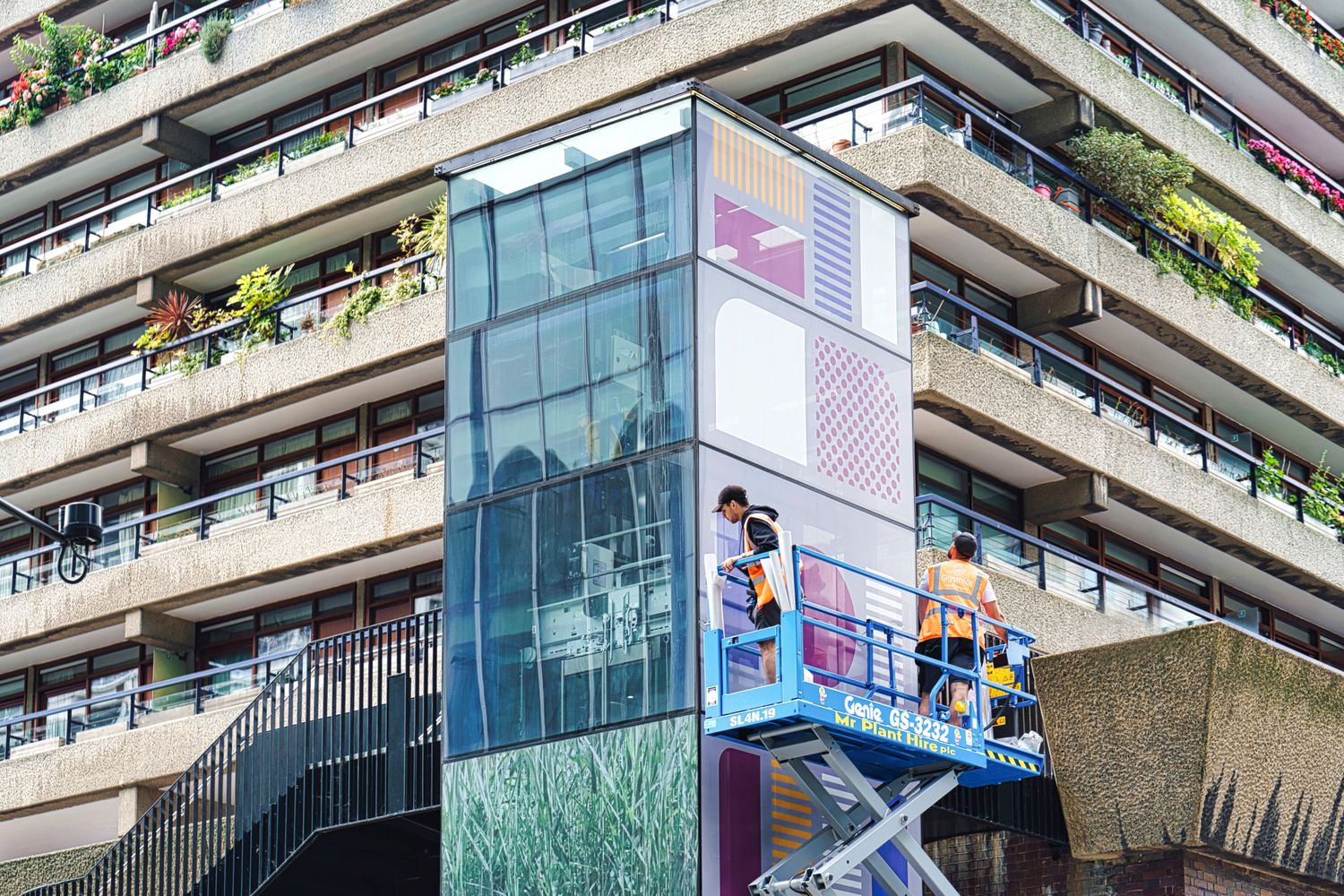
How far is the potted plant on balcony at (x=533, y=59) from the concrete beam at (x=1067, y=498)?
9.73 m

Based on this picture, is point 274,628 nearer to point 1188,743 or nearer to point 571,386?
point 571,386

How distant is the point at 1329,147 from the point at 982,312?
659 inches

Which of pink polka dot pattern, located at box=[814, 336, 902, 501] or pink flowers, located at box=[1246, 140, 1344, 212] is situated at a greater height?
pink flowers, located at box=[1246, 140, 1344, 212]

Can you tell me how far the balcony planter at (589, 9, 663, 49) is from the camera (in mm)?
33219

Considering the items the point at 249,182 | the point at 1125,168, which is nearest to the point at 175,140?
the point at 249,182

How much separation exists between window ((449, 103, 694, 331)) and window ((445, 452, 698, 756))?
6.90 feet

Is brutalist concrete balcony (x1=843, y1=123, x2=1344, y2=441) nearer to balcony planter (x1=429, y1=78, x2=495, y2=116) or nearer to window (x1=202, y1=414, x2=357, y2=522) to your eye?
balcony planter (x1=429, y1=78, x2=495, y2=116)

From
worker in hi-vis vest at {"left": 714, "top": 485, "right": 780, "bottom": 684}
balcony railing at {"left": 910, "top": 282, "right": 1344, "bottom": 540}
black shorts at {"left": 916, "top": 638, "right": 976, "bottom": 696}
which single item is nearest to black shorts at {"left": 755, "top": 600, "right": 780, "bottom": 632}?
worker in hi-vis vest at {"left": 714, "top": 485, "right": 780, "bottom": 684}

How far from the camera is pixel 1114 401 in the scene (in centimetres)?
3400

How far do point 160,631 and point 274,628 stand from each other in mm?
1951

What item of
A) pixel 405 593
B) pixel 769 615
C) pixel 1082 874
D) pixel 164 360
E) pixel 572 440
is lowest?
pixel 1082 874

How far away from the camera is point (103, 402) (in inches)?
1553

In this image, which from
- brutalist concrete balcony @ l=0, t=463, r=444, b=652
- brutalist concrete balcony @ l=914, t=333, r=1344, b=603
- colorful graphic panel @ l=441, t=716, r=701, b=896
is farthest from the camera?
brutalist concrete balcony @ l=0, t=463, r=444, b=652

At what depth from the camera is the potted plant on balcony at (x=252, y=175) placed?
126 feet
